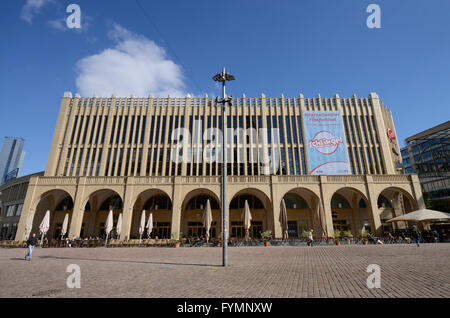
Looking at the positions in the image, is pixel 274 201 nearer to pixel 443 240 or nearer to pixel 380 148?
pixel 443 240

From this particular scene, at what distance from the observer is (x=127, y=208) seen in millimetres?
24906

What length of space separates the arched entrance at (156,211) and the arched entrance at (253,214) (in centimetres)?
832

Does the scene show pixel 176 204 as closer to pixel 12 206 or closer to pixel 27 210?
pixel 27 210

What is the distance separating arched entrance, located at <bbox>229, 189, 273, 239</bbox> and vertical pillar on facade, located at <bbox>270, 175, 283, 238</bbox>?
338 centimetres

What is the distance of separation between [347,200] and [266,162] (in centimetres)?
1169

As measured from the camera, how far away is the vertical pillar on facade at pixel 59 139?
32.0 meters

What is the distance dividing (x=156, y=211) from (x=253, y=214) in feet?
42.0

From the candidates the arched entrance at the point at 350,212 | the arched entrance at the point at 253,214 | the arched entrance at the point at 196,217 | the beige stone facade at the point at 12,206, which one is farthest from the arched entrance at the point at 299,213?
the beige stone facade at the point at 12,206

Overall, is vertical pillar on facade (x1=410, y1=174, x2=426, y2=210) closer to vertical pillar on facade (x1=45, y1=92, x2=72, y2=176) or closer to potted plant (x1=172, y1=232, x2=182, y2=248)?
potted plant (x1=172, y1=232, x2=182, y2=248)

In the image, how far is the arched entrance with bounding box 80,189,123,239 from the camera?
1153 inches

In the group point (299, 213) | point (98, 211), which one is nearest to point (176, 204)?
point (98, 211)

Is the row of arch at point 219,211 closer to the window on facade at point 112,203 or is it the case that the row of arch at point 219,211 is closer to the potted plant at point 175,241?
the window on facade at point 112,203

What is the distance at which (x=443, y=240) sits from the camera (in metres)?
20.1

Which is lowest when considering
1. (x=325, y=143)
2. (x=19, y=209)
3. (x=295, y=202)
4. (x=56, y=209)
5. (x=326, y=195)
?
(x=56, y=209)
